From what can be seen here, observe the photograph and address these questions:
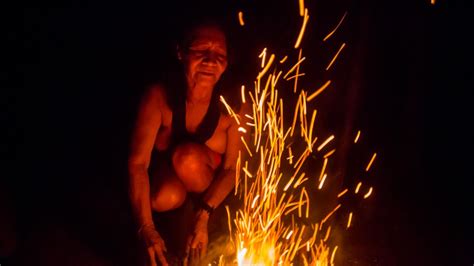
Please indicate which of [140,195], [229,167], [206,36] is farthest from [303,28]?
[140,195]

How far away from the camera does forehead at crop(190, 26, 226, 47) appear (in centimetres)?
323

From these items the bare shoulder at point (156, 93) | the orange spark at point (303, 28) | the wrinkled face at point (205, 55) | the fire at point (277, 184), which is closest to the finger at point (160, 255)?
the fire at point (277, 184)

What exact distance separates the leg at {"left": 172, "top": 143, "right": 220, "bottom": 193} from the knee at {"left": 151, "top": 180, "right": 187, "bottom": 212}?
7 cm

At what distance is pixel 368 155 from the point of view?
4410 millimetres

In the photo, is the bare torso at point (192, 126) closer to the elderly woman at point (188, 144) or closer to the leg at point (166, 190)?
the elderly woman at point (188, 144)

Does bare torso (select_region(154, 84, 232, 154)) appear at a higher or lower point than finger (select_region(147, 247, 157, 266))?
higher

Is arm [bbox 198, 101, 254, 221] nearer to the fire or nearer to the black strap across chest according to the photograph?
the fire

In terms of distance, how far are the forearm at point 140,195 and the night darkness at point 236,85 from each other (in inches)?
18.4

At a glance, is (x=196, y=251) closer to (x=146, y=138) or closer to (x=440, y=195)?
(x=146, y=138)

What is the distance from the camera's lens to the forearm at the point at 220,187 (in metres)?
3.48

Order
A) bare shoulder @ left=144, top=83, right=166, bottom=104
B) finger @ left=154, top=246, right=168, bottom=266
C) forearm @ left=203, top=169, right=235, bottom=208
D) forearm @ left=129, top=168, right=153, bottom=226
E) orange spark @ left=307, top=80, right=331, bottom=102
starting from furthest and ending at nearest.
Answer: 1. orange spark @ left=307, top=80, right=331, bottom=102
2. forearm @ left=203, top=169, right=235, bottom=208
3. bare shoulder @ left=144, top=83, right=166, bottom=104
4. forearm @ left=129, top=168, right=153, bottom=226
5. finger @ left=154, top=246, right=168, bottom=266

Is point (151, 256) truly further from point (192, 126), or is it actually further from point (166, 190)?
point (192, 126)

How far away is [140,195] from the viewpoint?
3.23 meters

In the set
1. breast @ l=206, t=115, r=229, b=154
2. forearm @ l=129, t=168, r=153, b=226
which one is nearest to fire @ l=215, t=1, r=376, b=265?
breast @ l=206, t=115, r=229, b=154
